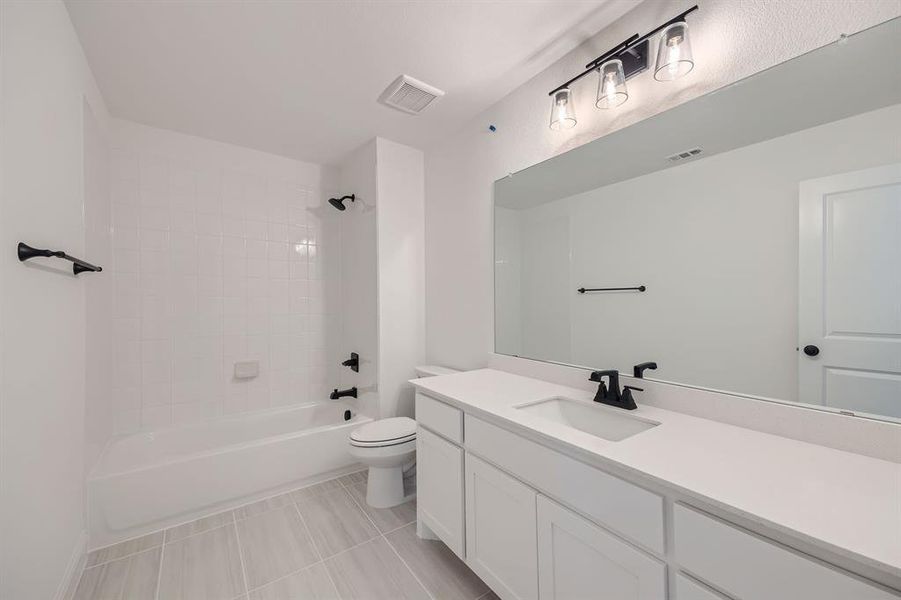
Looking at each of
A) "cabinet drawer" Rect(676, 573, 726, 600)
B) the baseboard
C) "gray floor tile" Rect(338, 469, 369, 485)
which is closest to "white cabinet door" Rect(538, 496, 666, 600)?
"cabinet drawer" Rect(676, 573, 726, 600)

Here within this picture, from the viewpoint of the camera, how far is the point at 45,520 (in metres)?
1.24

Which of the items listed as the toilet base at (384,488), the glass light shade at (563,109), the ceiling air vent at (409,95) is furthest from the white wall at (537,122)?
the toilet base at (384,488)

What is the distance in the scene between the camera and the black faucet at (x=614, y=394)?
1318 millimetres

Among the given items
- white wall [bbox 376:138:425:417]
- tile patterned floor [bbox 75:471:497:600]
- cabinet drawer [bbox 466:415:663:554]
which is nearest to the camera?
cabinet drawer [bbox 466:415:663:554]

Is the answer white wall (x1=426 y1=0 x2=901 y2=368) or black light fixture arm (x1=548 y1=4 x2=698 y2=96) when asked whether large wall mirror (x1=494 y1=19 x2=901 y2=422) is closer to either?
white wall (x1=426 y1=0 x2=901 y2=368)

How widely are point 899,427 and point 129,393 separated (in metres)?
3.59

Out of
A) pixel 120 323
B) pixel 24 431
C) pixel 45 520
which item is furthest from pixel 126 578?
pixel 120 323

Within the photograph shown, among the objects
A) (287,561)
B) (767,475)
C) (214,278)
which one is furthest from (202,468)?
(767,475)

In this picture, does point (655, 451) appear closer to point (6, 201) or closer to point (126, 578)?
point (6, 201)

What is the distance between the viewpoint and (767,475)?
2.68 ft

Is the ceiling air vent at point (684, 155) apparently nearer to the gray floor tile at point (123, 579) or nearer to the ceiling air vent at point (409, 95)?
the ceiling air vent at point (409, 95)

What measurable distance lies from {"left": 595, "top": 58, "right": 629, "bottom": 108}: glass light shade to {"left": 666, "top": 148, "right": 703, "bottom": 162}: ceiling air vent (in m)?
0.33

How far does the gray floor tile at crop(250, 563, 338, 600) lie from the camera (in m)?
1.46

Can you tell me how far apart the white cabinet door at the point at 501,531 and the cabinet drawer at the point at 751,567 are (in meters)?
0.46
